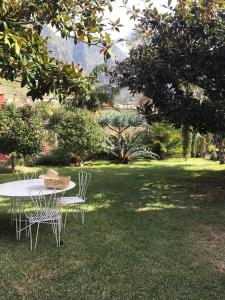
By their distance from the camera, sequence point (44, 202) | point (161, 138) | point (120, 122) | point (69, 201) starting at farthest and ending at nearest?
point (161, 138) → point (120, 122) → point (44, 202) → point (69, 201)

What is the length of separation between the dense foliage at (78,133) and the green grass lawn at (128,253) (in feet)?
20.0

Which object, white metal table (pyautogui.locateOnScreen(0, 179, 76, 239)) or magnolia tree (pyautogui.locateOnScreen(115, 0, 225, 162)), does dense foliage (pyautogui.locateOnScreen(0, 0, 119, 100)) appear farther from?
magnolia tree (pyautogui.locateOnScreen(115, 0, 225, 162))

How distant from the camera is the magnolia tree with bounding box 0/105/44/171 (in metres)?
14.1

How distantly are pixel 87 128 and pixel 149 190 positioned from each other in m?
5.98

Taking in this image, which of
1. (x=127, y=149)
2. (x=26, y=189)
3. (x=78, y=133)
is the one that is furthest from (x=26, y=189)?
(x=127, y=149)

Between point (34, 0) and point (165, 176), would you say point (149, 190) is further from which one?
point (34, 0)

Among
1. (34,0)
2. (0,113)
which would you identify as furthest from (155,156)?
(34,0)

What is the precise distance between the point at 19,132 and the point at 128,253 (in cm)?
896

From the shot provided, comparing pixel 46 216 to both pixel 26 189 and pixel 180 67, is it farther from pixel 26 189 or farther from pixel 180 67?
pixel 180 67

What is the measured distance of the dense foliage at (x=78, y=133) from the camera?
54.2 feet

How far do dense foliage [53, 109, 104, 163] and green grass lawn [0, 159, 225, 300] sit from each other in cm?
610

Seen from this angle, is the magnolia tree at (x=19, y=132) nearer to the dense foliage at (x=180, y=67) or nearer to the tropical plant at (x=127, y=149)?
the tropical plant at (x=127, y=149)

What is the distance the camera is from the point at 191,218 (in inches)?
327

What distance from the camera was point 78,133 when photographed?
16438 millimetres
